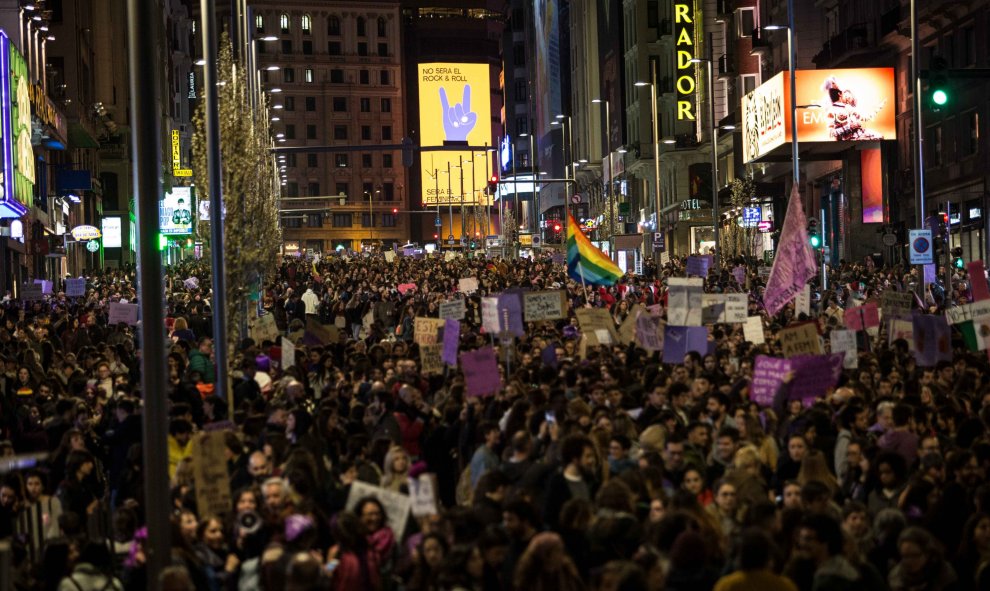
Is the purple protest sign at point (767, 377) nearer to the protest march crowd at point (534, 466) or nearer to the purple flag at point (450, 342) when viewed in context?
the protest march crowd at point (534, 466)

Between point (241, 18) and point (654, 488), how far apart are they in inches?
1077

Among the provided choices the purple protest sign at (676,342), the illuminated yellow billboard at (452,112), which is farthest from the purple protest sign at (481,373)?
the illuminated yellow billboard at (452,112)

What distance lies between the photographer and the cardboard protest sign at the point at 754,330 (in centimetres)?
2295

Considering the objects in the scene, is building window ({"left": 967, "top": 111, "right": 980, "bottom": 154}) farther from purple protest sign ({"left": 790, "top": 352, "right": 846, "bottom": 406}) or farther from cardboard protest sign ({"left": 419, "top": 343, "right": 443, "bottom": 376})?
purple protest sign ({"left": 790, "top": 352, "right": 846, "bottom": 406})

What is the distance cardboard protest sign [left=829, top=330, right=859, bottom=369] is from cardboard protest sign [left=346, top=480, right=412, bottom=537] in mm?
9364

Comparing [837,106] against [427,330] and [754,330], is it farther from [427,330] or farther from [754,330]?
[427,330]

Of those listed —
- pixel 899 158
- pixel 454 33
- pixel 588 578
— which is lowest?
pixel 588 578

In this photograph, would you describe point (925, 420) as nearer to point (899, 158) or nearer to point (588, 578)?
point (588, 578)

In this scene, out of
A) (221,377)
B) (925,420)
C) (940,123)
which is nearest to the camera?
(925,420)

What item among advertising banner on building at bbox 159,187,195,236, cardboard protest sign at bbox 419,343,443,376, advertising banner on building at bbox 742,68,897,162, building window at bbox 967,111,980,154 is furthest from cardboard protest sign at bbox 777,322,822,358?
advertising banner on building at bbox 159,187,195,236

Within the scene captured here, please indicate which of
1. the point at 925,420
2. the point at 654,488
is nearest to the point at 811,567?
the point at 654,488

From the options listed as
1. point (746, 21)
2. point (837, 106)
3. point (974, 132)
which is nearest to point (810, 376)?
point (974, 132)

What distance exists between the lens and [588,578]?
9109 millimetres

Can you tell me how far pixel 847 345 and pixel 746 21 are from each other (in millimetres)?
55244
